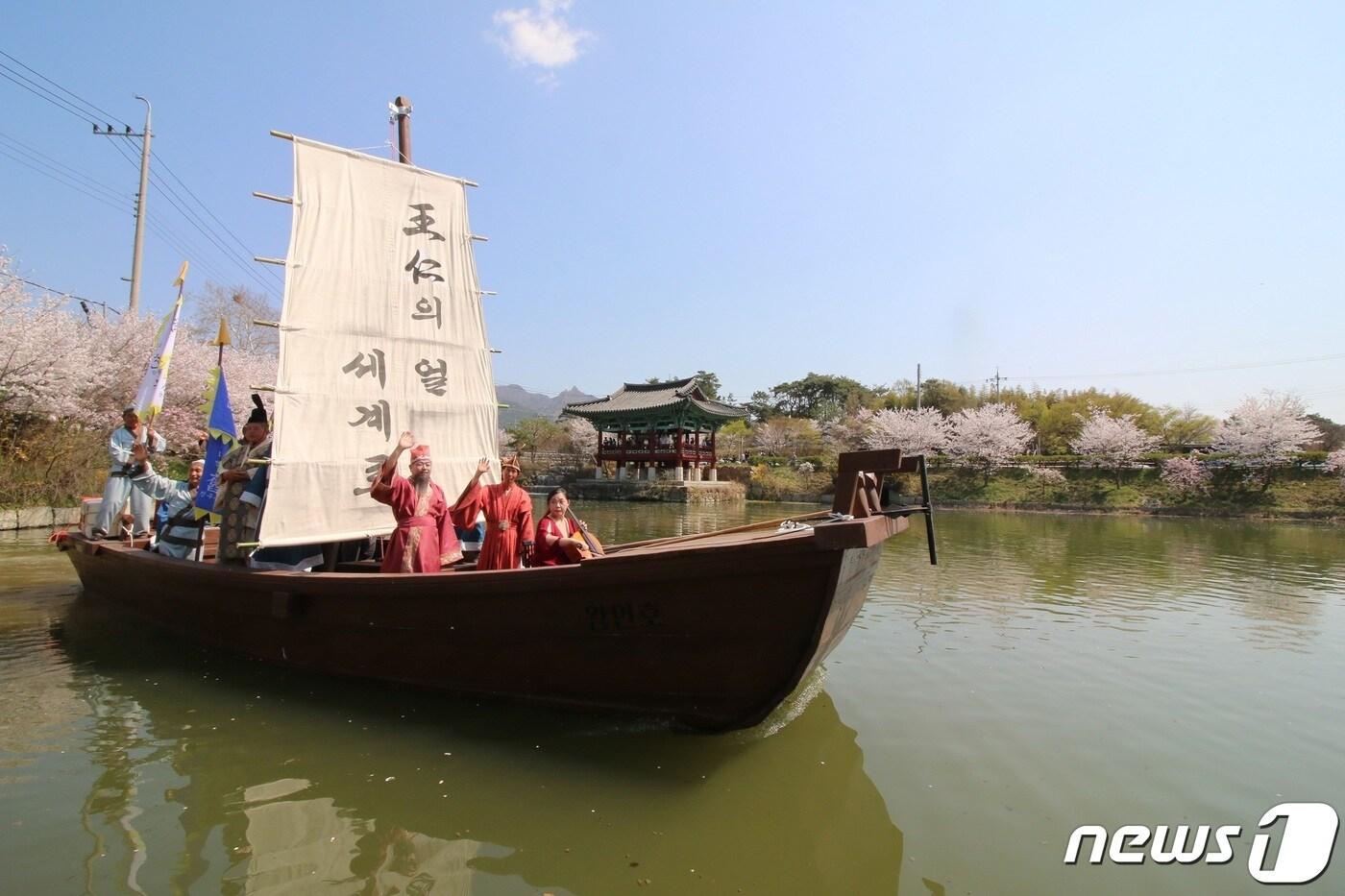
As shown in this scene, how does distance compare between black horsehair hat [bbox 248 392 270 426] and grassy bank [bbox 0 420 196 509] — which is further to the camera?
grassy bank [bbox 0 420 196 509]

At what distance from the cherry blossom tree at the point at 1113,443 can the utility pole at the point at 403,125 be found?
34.5 meters

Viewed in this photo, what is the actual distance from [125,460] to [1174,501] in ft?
115

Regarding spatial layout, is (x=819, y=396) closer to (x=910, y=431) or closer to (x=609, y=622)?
(x=910, y=431)

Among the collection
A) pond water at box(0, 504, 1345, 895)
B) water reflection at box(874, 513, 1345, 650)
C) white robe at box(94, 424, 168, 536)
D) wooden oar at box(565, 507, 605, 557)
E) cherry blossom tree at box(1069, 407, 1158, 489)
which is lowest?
pond water at box(0, 504, 1345, 895)

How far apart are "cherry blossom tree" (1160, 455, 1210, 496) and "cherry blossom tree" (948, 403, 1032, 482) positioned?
6796mm

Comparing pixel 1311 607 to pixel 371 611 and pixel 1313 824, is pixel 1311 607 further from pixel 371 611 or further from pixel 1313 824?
pixel 371 611

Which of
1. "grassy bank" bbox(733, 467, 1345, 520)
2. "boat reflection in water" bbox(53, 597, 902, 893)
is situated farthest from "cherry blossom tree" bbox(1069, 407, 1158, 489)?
"boat reflection in water" bbox(53, 597, 902, 893)

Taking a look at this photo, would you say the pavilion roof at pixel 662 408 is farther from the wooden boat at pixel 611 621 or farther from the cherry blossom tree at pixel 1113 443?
the wooden boat at pixel 611 621

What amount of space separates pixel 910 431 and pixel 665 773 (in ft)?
121

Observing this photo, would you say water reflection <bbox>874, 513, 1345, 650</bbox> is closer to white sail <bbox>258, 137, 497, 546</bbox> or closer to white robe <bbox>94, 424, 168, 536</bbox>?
white sail <bbox>258, 137, 497, 546</bbox>

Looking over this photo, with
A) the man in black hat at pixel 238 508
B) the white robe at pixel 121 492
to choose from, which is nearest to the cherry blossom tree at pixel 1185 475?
the man in black hat at pixel 238 508

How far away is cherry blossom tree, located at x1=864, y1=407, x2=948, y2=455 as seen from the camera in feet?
125

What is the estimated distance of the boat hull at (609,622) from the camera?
3.75m

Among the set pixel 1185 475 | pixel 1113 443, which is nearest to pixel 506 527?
pixel 1185 475
